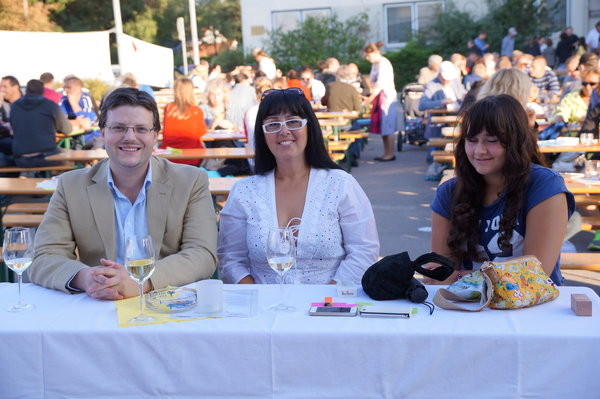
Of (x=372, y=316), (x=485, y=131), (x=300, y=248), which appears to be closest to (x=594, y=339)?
(x=372, y=316)

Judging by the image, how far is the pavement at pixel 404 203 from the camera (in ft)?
21.9

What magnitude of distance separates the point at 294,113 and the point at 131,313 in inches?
48.5

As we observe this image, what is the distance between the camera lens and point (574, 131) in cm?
830

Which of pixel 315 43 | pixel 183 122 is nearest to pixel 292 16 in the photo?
pixel 315 43

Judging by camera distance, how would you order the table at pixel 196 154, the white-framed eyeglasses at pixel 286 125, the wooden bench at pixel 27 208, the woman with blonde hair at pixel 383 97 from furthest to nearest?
1. the woman with blonde hair at pixel 383 97
2. the table at pixel 196 154
3. the wooden bench at pixel 27 208
4. the white-framed eyeglasses at pixel 286 125

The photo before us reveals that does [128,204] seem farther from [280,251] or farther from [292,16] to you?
[292,16]

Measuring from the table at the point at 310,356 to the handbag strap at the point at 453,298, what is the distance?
25 millimetres

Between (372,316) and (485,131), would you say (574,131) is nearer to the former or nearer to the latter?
(485,131)

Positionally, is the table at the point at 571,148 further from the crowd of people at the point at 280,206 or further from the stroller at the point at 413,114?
the stroller at the point at 413,114

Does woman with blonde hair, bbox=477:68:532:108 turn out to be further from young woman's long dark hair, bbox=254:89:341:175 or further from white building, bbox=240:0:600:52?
white building, bbox=240:0:600:52

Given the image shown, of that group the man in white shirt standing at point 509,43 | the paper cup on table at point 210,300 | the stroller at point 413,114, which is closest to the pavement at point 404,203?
the stroller at point 413,114

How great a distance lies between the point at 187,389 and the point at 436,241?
1379mm

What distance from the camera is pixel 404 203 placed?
29.5ft

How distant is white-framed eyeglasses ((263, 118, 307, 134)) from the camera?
127 inches
